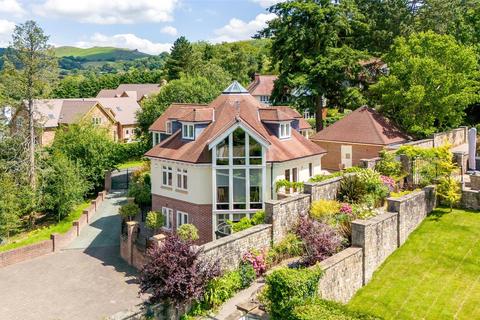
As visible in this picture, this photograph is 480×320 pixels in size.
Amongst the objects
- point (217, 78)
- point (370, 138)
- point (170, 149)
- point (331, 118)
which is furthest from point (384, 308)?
point (217, 78)

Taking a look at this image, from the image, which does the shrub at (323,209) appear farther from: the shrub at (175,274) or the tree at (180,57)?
the tree at (180,57)

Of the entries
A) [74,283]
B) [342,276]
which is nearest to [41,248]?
[74,283]

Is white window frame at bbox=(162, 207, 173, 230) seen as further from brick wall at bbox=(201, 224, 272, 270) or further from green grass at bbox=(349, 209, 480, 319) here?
green grass at bbox=(349, 209, 480, 319)

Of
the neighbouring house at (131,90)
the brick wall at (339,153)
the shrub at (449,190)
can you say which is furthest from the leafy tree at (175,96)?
the neighbouring house at (131,90)

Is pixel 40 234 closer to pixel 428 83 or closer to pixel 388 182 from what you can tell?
pixel 388 182

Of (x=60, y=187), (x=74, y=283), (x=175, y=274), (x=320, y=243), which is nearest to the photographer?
(x=175, y=274)
